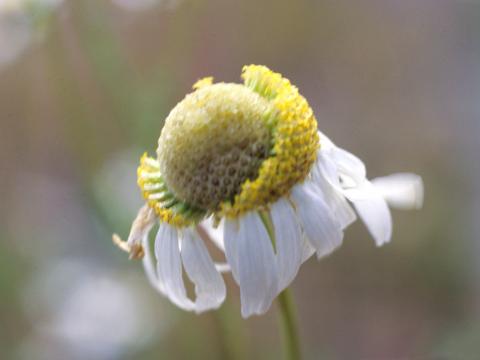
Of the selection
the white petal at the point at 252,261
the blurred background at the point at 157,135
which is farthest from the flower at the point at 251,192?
the blurred background at the point at 157,135

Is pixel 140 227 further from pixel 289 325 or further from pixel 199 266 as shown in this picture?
pixel 289 325

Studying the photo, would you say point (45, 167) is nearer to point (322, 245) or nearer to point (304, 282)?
point (304, 282)

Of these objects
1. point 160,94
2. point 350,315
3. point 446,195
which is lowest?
point 350,315

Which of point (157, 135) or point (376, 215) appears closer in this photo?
point (376, 215)

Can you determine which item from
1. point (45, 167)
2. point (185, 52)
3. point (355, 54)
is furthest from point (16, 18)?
point (355, 54)

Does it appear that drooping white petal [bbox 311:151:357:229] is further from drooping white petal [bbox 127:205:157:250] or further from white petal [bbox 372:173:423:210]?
drooping white petal [bbox 127:205:157:250]

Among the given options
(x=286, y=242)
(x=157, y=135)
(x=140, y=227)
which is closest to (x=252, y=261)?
(x=286, y=242)

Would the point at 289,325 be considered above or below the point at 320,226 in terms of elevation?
below
